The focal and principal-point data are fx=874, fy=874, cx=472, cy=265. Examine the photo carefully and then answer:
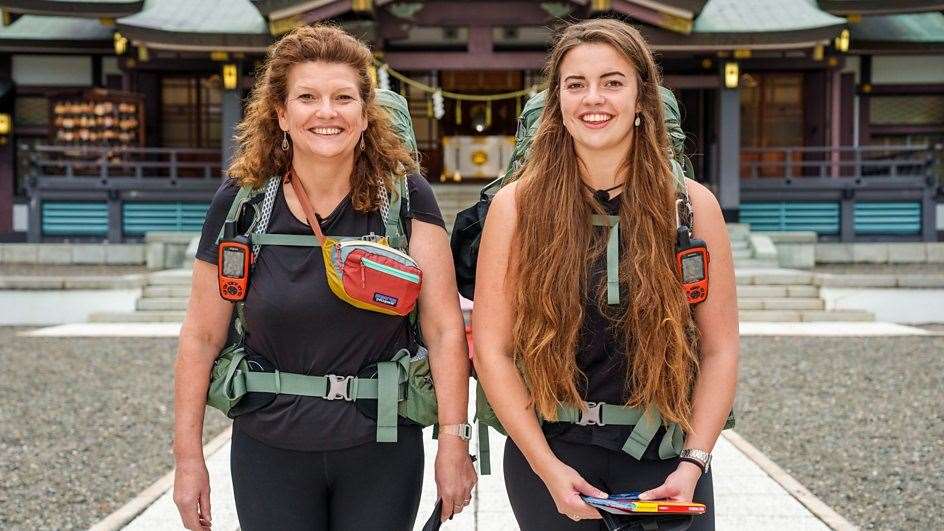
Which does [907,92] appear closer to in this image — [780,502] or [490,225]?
[780,502]

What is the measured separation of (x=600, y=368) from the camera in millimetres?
1936

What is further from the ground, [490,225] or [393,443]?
[490,225]

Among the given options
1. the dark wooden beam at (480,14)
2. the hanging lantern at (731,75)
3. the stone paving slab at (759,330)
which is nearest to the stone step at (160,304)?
the stone paving slab at (759,330)

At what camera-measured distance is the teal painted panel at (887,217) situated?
15383mm

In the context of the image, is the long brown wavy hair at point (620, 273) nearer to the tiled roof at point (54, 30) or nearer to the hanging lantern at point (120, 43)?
the hanging lantern at point (120, 43)

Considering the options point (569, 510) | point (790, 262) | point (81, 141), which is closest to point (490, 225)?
point (569, 510)

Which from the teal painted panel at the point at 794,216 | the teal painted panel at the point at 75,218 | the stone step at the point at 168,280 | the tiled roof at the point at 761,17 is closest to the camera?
the stone step at the point at 168,280

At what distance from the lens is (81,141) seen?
54.2 ft

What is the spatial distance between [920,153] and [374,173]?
1766 centimetres

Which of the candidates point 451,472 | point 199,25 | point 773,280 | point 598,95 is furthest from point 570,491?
point 199,25

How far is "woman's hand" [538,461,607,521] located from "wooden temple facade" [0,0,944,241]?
12438 mm

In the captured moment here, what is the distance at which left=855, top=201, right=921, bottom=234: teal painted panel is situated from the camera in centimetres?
1538

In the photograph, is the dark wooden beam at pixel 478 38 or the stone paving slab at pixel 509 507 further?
the dark wooden beam at pixel 478 38

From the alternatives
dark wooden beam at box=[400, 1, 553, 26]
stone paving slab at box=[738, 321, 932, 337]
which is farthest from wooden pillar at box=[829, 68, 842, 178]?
stone paving slab at box=[738, 321, 932, 337]
